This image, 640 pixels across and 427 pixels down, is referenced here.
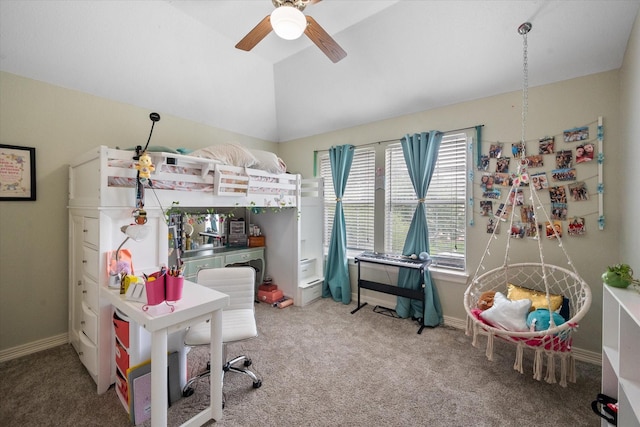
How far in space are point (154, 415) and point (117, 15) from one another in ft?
10.1

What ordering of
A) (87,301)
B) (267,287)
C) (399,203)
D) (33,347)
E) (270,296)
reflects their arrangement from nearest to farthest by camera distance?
(87,301)
(33,347)
(399,203)
(270,296)
(267,287)

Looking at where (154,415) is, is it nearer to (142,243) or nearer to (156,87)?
(142,243)

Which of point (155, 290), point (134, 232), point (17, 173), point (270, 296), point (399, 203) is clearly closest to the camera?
point (155, 290)

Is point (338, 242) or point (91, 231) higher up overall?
point (91, 231)

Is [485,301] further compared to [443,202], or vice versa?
[443,202]

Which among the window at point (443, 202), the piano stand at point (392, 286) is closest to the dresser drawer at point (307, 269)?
the piano stand at point (392, 286)

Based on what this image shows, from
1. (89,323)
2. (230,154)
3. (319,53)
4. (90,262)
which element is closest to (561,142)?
(319,53)

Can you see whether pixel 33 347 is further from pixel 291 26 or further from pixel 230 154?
pixel 291 26

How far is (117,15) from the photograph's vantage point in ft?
7.55

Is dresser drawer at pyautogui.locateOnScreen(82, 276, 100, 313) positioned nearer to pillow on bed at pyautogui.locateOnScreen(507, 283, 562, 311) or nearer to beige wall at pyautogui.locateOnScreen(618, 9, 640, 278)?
pillow on bed at pyautogui.locateOnScreen(507, 283, 562, 311)

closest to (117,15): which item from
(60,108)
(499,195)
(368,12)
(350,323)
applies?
(60,108)

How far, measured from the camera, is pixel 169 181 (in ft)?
7.29

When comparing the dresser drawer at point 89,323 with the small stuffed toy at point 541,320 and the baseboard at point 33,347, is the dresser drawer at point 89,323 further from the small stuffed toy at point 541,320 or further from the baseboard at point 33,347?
the small stuffed toy at point 541,320

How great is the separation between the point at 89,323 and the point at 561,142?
14.5ft
